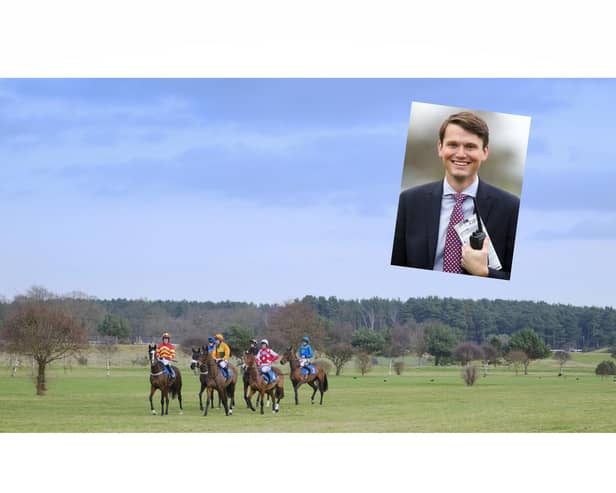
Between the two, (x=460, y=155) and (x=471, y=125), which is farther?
(x=471, y=125)

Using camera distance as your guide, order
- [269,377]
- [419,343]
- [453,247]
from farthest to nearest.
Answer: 1. [419,343]
2. [269,377]
3. [453,247]

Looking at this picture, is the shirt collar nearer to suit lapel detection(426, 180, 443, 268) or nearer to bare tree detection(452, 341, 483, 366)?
suit lapel detection(426, 180, 443, 268)

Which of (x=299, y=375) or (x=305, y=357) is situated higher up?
(x=305, y=357)

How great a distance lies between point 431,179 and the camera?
11.3 meters

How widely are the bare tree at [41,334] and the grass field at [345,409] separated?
1.23 meters

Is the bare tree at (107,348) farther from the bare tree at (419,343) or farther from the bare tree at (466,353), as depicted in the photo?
the bare tree at (466,353)

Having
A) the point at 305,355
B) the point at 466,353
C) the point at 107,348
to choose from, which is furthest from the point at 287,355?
the point at 466,353

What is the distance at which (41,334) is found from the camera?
80.9ft

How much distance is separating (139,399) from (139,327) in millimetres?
17219

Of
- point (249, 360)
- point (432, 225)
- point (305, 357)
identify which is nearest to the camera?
point (432, 225)

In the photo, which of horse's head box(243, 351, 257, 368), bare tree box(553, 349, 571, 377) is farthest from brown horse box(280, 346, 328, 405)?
bare tree box(553, 349, 571, 377)

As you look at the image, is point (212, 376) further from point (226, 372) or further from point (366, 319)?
point (366, 319)

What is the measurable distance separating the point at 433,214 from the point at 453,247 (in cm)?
50

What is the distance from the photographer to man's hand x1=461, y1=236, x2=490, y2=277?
10.8 metres
